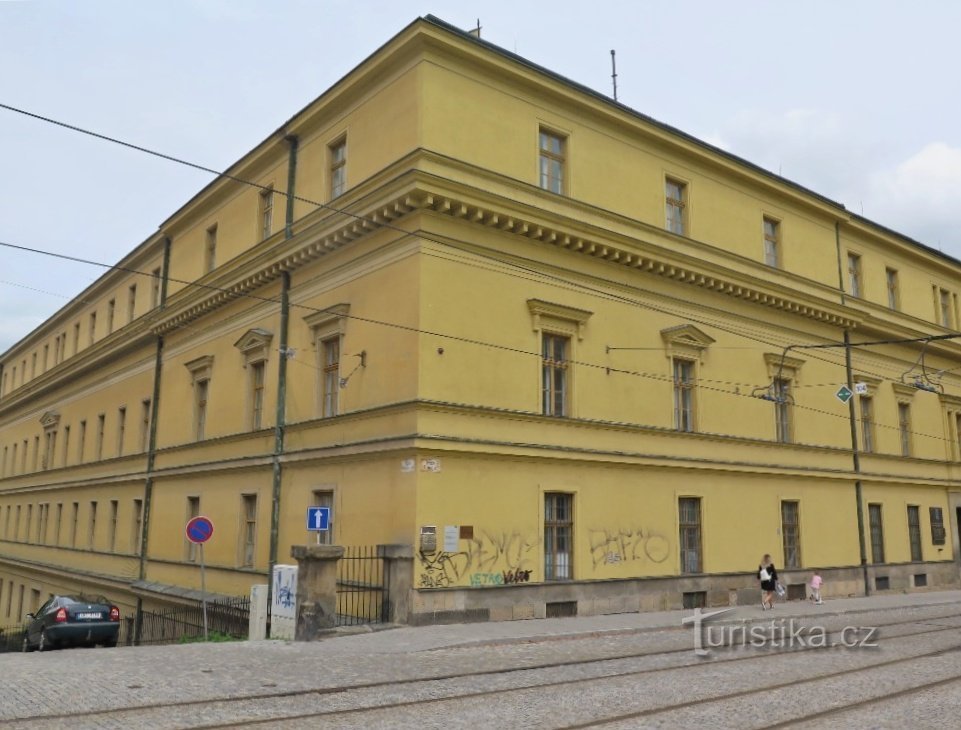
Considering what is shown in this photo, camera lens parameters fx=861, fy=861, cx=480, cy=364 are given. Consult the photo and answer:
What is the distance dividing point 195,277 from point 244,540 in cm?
992

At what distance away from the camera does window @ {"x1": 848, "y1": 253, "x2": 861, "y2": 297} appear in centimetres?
3077

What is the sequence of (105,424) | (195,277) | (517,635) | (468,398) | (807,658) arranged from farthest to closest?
1. (105,424)
2. (195,277)
3. (468,398)
4. (517,635)
5. (807,658)

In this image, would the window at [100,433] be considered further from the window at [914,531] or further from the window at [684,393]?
the window at [914,531]

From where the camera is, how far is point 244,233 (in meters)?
26.3

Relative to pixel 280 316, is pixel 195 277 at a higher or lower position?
higher

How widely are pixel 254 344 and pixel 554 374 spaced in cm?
905

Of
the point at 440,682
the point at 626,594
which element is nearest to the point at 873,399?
the point at 626,594

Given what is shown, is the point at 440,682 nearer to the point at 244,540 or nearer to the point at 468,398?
the point at 468,398

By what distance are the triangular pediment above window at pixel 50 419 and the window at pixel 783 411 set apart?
3399 cm

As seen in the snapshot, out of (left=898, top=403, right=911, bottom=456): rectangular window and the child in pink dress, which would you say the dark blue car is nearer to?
the child in pink dress

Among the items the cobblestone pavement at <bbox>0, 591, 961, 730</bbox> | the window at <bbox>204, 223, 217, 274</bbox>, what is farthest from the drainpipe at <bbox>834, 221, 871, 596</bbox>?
Answer: the window at <bbox>204, 223, 217, 274</bbox>

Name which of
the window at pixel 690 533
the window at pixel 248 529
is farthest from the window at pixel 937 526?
the window at pixel 248 529

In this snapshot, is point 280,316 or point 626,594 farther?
point 280,316

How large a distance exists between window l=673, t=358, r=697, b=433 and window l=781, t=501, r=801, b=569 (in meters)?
4.91
